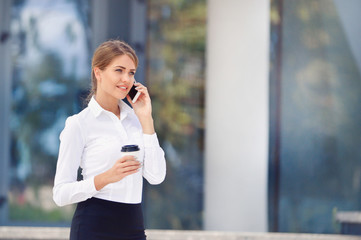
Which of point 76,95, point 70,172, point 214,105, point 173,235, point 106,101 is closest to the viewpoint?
point 70,172

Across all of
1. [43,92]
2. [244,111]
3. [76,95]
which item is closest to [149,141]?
[244,111]

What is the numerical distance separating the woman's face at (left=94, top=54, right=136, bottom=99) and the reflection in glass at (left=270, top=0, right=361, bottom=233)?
3912mm

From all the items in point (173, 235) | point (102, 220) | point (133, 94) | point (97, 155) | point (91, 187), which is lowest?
point (173, 235)

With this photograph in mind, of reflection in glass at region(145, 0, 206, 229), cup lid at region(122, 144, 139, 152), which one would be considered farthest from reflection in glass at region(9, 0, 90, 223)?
cup lid at region(122, 144, 139, 152)

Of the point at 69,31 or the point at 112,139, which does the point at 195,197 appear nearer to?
the point at 69,31

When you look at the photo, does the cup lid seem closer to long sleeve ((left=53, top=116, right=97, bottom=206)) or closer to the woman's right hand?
the woman's right hand

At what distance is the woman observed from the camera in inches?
86.9

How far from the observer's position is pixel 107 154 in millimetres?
2229

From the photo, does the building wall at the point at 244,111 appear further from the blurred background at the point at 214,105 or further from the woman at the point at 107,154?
the woman at the point at 107,154

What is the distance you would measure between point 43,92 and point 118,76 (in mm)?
4493

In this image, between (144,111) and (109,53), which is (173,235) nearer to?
(144,111)

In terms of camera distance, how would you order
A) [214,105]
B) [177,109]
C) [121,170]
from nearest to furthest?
1. [121,170]
2. [214,105]
3. [177,109]

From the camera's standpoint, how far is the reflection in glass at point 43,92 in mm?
6535

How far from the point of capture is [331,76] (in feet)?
19.7
